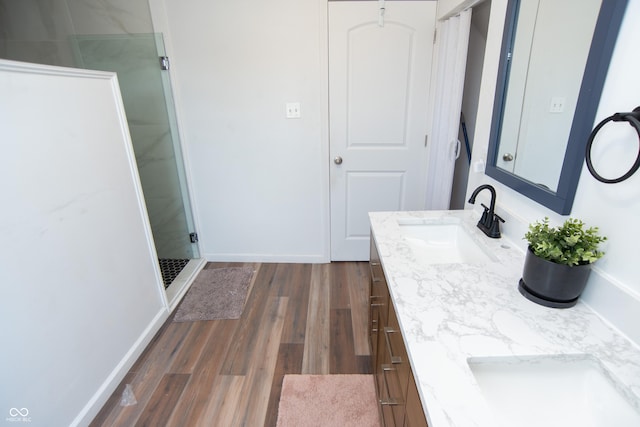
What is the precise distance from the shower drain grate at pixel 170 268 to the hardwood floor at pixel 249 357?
1.85ft

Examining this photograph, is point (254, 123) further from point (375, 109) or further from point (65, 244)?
point (65, 244)

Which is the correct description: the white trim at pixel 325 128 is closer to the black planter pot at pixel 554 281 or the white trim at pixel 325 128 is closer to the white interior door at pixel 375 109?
the white interior door at pixel 375 109

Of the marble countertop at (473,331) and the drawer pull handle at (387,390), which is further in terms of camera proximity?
the drawer pull handle at (387,390)

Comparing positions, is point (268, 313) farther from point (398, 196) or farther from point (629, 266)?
point (629, 266)

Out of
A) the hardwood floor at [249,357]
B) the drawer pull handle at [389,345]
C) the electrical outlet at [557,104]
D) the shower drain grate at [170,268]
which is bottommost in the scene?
the hardwood floor at [249,357]

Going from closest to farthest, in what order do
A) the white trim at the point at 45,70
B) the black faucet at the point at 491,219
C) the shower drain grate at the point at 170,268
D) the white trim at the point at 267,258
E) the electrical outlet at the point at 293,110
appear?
the white trim at the point at 45,70, the black faucet at the point at 491,219, the electrical outlet at the point at 293,110, the shower drain grate at the point at 170,268, the white trim at the point at 267,258

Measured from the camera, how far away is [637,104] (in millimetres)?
748

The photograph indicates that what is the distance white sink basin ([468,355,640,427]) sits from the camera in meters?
0.71

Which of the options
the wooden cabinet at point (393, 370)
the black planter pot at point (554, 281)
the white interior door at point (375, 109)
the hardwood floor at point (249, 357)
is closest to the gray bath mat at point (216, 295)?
the hardwood floor at point (249, 357)

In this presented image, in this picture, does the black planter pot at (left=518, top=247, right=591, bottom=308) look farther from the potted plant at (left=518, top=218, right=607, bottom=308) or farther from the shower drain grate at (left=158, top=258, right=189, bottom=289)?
the shower drain grate at (left=158, top=258, right=189, bottom=289)

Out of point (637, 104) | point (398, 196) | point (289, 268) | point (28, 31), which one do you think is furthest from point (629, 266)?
point (28, 31)

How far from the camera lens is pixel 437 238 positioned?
59.9 inches

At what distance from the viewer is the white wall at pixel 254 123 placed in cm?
221

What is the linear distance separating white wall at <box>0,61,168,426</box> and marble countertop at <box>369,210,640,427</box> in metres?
1.35
